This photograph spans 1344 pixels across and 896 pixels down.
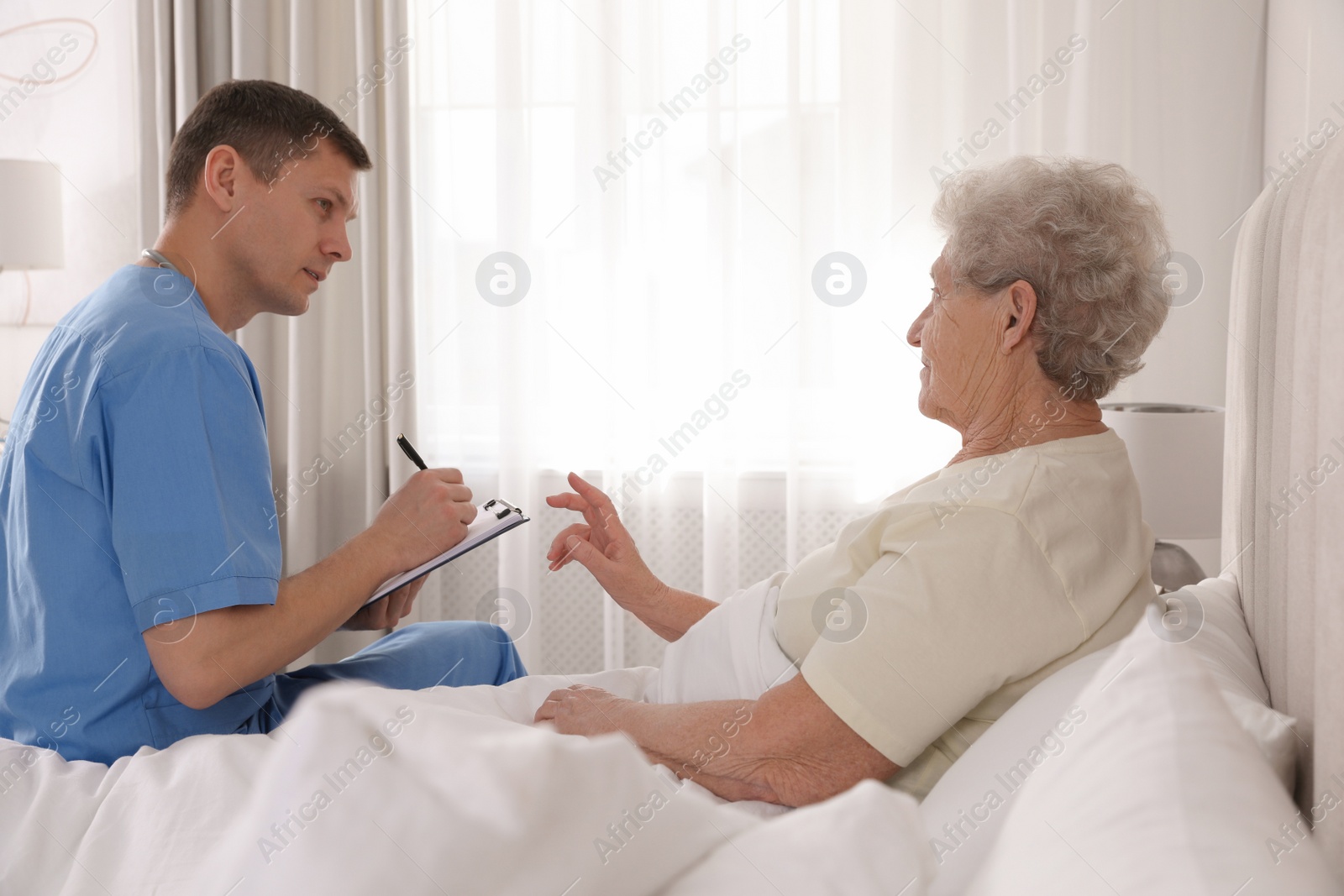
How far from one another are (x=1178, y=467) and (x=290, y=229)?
5.16ft

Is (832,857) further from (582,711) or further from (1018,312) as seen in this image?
(1018,312)

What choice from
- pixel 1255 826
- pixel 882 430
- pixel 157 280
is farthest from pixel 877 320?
pixel 1255 826

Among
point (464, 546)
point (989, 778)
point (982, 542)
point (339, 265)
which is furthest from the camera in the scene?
point (339, 265)

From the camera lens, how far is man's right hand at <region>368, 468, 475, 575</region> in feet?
4.08

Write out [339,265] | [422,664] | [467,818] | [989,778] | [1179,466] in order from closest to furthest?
[467,818], [989,778], [422,664], [1179,466], [339,265]

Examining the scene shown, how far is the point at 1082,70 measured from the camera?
2426 mm

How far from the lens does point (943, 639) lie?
0.91m

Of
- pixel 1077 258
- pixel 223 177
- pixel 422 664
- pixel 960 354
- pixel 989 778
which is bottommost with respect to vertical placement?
pixel 422 664

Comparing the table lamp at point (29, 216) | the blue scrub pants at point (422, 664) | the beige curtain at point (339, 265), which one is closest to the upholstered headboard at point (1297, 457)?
the blue scrub pants at point (422, 664)

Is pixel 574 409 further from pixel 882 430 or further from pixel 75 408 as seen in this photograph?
pixel 75 408

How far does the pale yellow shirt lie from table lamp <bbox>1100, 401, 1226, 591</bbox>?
720 millimetres

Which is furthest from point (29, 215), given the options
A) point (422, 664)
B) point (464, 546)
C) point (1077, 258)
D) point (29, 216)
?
point (1077, 258)

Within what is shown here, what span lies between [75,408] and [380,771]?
0.75 meters

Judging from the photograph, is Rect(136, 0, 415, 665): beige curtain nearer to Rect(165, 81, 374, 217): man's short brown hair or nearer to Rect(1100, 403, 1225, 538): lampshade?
Rect(165, 81, 374, 217): man's short brown hair
